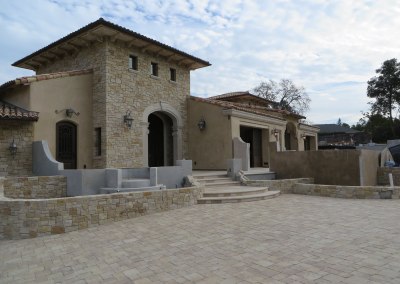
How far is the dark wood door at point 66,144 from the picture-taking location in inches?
501

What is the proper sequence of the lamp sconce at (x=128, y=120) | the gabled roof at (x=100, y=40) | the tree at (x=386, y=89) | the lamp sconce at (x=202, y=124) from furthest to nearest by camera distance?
the tree at (x=386, y=89) → the lamp sconce at (x=202, y=124) → the lamp sconce at (x=128, y=120) → the gabled roof at (x=100, y=40)

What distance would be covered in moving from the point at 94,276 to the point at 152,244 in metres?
1.51

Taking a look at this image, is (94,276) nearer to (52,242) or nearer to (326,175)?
(52,242)

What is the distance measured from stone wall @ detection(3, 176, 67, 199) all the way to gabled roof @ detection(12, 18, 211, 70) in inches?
255

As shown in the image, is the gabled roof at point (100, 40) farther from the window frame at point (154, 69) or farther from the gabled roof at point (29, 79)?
the gabled roof at point (29, 79)

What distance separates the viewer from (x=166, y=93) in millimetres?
16250

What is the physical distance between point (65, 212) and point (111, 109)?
24.2 ft

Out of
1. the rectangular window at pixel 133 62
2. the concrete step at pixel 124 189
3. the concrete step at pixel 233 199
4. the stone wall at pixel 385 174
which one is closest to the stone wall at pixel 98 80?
the rectangular window at pixel 133 62

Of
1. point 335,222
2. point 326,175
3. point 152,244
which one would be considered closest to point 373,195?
point 326,175

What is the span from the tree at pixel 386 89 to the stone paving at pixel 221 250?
39313 millimetres

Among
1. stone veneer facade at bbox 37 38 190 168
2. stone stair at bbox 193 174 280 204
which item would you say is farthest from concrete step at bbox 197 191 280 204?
stone veneer facade at bbox 37 38 190 168

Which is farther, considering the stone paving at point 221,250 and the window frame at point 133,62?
the window frame at point 133,62

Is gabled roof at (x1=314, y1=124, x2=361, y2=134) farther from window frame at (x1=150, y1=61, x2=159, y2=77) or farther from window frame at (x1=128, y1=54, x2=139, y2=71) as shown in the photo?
window frame at (x1=128, y1=54, x2=139, y2=71)

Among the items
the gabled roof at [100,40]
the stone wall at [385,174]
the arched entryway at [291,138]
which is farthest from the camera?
the arched entryway at [291,138]
